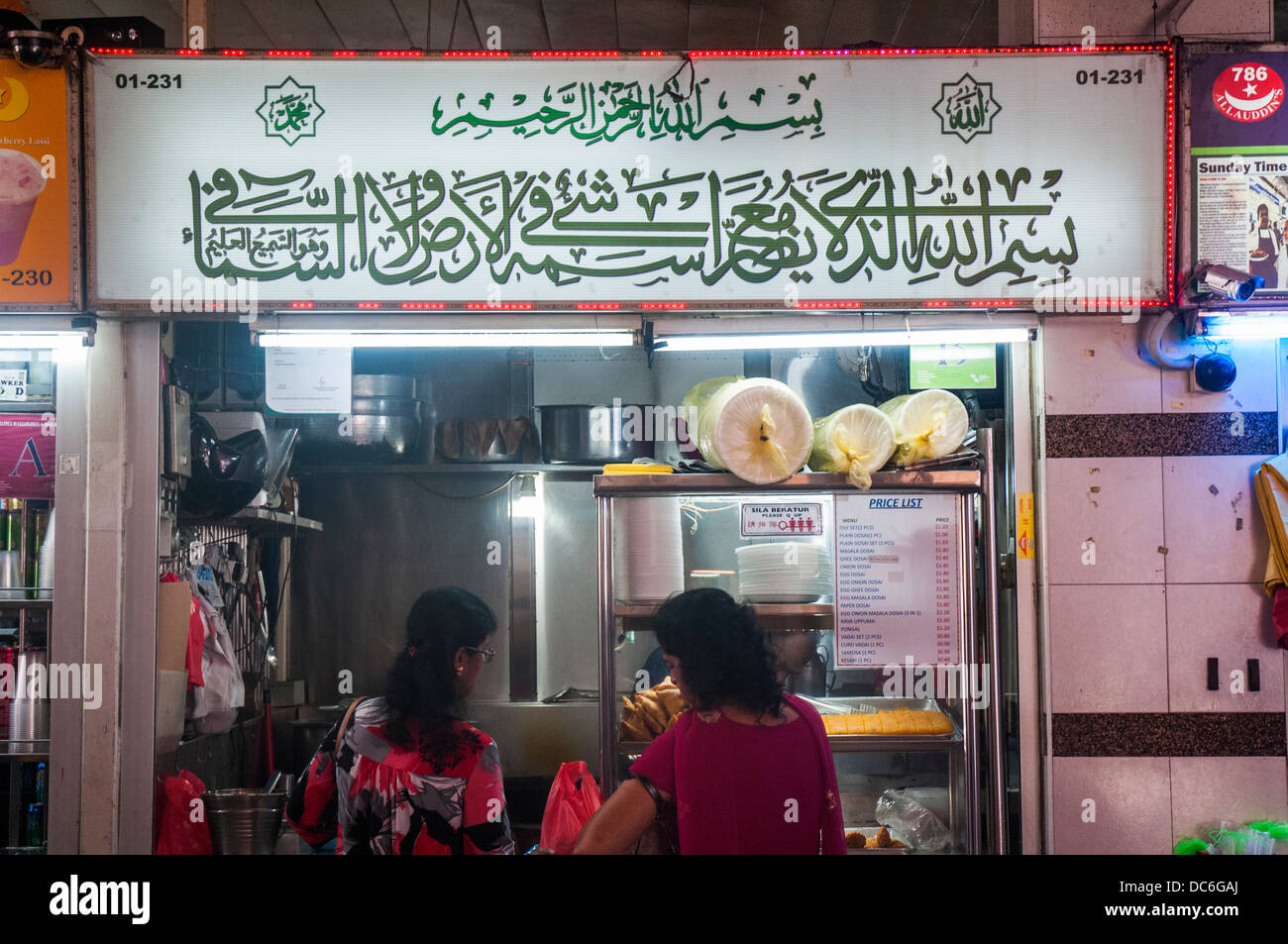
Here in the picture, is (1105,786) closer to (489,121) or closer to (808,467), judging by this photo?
(808,467)

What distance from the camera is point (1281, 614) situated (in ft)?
12.5

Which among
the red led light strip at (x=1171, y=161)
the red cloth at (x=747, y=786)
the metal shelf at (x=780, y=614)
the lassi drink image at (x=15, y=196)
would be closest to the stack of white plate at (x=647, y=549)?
the metal shelf at (x=780, y=614)

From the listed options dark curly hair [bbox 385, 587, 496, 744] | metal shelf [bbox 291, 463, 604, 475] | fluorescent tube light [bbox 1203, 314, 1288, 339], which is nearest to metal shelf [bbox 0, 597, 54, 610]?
dark curly hair [bbox 385, 587, 496, 744]

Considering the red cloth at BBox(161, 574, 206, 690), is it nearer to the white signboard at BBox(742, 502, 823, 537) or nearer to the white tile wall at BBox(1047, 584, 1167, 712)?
the white signboard at BBox(742, 502, 823, 537)

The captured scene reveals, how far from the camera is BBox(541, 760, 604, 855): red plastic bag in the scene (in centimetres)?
352

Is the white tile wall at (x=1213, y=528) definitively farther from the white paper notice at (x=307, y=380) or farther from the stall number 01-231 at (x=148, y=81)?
the stall number 01-231 at (x=148, y=81)

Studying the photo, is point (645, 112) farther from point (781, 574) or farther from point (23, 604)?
point (23, 604)

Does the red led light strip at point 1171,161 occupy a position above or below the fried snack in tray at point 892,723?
above

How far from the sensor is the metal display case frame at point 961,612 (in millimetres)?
3799

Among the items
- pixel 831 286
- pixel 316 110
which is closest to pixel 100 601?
pixel 316 110

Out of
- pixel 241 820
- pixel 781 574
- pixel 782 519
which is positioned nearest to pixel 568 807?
pixel 781 574

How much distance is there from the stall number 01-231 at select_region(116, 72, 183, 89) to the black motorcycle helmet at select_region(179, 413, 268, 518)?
52.9 inches

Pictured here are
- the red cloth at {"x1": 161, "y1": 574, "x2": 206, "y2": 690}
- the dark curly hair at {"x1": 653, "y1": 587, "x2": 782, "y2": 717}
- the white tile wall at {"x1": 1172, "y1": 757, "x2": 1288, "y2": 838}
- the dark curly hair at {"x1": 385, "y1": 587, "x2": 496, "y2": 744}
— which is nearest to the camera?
the dark curly hair at {"x1": 653, "y1": 587, "x2": 782, "y2": 717}

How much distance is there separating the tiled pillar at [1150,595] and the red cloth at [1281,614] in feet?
0.22
